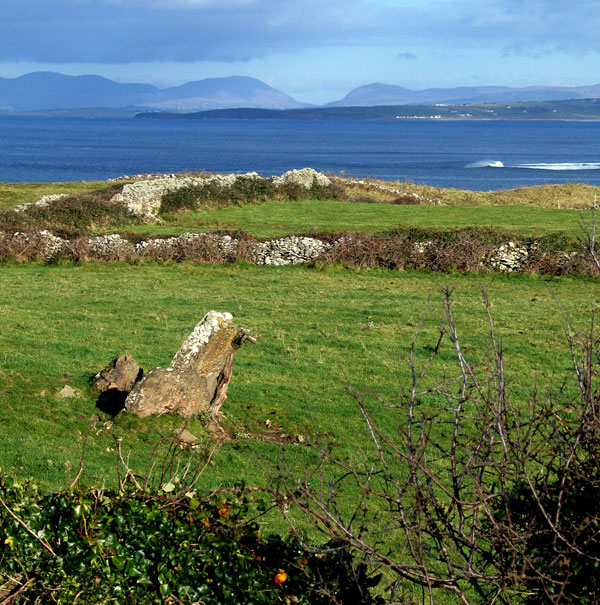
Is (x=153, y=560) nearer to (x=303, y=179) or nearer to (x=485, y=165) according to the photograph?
(x=303, y=179)

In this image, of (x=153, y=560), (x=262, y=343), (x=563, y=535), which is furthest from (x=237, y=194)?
(x=563, y=535)

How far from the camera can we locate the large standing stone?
11141mm

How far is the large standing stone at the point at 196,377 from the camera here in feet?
36.6

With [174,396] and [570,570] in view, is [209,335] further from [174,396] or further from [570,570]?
[570,570]

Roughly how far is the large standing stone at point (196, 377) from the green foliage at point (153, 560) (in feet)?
19.1

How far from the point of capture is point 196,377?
1147cm

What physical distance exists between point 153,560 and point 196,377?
647 centimetres

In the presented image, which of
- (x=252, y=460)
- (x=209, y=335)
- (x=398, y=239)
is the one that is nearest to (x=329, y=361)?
(x=209, y=335)

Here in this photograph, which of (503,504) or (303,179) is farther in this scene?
(303,179)

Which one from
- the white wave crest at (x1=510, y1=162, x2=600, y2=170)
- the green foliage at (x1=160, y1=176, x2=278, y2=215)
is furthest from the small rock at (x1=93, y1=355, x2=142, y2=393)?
the white wave crest at (x1=510, y1=162, x2=600, y2=170)

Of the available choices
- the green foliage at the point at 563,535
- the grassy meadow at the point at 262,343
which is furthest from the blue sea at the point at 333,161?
the green foliage at the point at 563,535

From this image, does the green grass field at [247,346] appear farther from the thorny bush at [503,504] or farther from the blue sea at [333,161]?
the blue sea at [333,161]

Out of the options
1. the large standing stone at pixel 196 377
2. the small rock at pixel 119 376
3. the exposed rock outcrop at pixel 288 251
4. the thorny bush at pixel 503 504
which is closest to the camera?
the thorny bush at pixel 503 504

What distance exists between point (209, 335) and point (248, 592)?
22.8 feet
